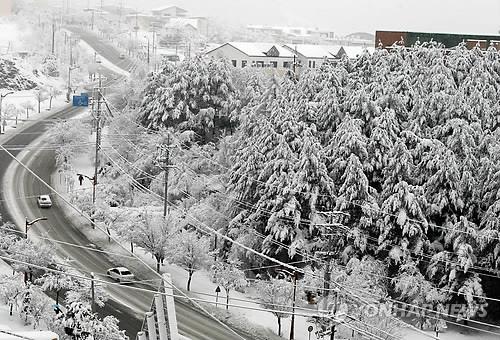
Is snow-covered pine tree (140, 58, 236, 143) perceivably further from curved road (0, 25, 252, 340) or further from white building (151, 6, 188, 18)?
white building (151, 6, 188, 18)

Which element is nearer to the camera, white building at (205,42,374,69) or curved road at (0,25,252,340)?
curved road at (0,25,252,340)

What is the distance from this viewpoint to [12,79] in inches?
2256

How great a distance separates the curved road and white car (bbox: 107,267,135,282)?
0.42 meters

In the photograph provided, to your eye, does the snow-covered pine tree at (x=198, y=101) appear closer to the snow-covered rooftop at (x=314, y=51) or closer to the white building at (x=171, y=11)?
the snow-covered rooftop at (x=314, y=51)

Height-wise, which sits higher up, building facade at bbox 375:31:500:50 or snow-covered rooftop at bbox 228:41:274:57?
building facade at bbox 375:31:500:50

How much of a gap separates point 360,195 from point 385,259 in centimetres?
219

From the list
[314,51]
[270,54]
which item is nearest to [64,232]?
[270,54]

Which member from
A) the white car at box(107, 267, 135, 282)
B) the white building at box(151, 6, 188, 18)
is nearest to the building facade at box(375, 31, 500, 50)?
the white car at box(107, 267, 135, 282)

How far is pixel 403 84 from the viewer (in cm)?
2823

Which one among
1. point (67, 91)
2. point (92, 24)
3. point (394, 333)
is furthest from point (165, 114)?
point (92, 24)

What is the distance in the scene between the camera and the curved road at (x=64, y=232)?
2068 centimetres

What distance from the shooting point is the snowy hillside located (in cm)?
5626

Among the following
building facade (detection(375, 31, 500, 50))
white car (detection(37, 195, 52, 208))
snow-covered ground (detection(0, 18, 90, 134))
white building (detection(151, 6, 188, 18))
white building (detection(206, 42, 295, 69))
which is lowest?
white car (detection(37, 195, 52, 208))

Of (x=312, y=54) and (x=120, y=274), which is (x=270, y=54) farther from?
(x=120, y=274)
